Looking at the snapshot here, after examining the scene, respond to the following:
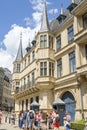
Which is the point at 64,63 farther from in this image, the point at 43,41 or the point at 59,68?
the point at 43,41

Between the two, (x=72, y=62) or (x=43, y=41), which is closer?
(x=72, y=62)

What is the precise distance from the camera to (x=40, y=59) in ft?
102

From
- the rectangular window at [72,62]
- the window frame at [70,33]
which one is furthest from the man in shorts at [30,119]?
the window frame at [70,33]

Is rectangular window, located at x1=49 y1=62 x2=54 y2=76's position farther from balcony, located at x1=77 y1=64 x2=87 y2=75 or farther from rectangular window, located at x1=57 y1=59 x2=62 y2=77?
balcony, located at x1=77 y1=64 x2=87 y2=75

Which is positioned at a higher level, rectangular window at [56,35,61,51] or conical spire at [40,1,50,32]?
conical spire at [40,1,50,32]

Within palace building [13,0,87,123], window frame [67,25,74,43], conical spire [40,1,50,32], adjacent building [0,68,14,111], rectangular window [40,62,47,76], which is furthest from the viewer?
adjacent building [0,68,14,111]

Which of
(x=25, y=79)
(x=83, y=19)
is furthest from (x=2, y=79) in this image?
(x=83, y=19)

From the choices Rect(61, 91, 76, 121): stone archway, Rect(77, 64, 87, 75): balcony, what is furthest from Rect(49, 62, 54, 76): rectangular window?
Rect(77, 64, 87, 75): balcony

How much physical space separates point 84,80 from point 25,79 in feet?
71.3

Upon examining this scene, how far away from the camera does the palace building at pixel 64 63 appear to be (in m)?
24.3

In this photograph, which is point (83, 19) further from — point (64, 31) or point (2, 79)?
point (2, 79)

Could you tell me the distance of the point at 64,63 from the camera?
29000 mm

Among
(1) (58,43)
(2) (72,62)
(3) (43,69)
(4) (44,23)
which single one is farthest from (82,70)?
(4) (44,23)

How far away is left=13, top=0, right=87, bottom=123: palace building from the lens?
24297 millimetres
